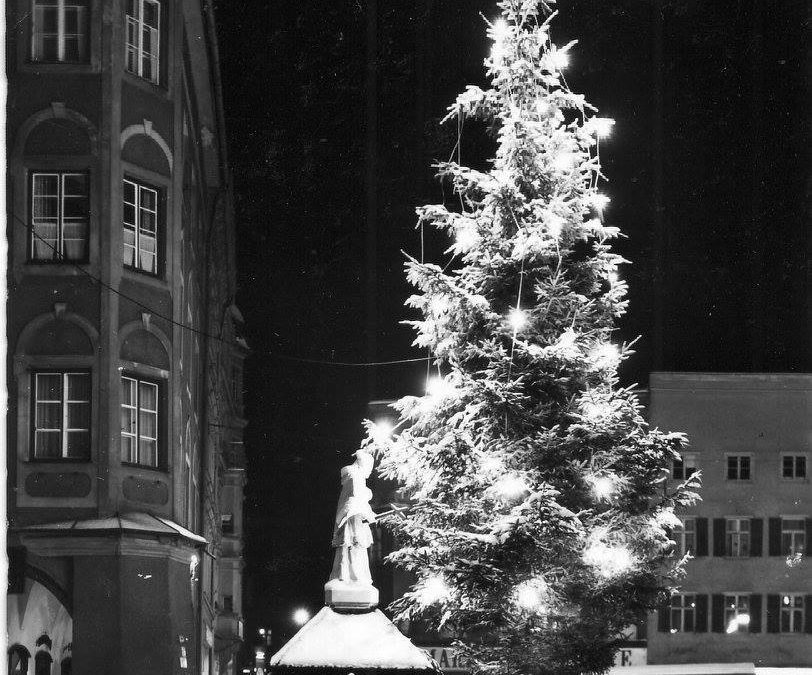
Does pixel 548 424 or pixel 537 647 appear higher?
pixel 548 424

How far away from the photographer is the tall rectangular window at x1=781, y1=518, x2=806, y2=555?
172 ft

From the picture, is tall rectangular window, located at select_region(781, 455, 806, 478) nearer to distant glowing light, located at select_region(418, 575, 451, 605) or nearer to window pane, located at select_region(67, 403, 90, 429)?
window pane, located at select_region(67, 403, 90, 429)

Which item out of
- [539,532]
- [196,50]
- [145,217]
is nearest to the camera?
[539,532]

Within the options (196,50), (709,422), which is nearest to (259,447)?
(709,422)

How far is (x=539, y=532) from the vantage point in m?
16.5

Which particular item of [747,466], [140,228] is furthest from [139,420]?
[747,466]

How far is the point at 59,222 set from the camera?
83.3 ft

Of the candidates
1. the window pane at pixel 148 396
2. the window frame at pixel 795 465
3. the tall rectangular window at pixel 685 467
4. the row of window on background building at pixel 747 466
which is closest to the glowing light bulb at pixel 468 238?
the window pane at pixel 148 396

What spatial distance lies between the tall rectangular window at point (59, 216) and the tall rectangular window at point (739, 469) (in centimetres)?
3395

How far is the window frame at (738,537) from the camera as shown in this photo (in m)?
52.9

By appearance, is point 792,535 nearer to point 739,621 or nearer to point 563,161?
point 739,621

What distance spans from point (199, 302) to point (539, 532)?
21883 millimetres

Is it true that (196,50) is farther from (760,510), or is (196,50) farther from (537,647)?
(760,510)

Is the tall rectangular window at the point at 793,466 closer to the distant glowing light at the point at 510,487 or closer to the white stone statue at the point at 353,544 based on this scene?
the white stone statue at the point at 353,544
